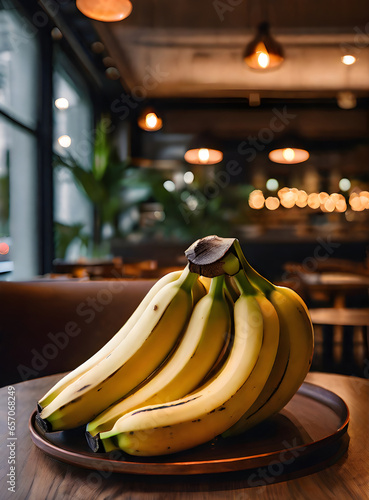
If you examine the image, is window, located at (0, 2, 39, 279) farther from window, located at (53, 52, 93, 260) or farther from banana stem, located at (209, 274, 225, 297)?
banana stem, located at (209, 274, 225, 297)

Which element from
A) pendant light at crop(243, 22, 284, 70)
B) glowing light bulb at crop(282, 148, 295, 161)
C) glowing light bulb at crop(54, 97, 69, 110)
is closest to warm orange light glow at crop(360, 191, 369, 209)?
glowing light bulb at crop(282, 148, 295, 161)

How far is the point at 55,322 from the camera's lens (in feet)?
4.33

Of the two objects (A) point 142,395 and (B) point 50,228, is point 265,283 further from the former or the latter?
(B) point 50,228

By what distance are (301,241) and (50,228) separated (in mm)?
3516

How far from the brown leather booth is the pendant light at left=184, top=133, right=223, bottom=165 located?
4.07m

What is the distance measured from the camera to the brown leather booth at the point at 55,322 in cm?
128

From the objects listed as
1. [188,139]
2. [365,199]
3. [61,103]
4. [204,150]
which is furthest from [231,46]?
[365,199]

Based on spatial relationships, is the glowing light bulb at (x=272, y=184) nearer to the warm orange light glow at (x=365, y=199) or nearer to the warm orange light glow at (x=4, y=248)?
the warm orange light glow at (x=365, y=199)

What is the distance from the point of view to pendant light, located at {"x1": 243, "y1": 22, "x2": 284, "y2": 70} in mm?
3566

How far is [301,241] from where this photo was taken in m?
6.43

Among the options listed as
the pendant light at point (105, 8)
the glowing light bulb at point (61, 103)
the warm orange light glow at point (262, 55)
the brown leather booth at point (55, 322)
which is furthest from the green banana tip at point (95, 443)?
the glowing light bulb at point (61, 103)

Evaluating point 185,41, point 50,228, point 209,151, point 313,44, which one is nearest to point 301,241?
point 209,151

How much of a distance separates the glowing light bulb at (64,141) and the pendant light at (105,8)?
2223 millimetres

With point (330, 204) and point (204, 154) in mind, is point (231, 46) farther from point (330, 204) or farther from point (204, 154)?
point (330, 204)
